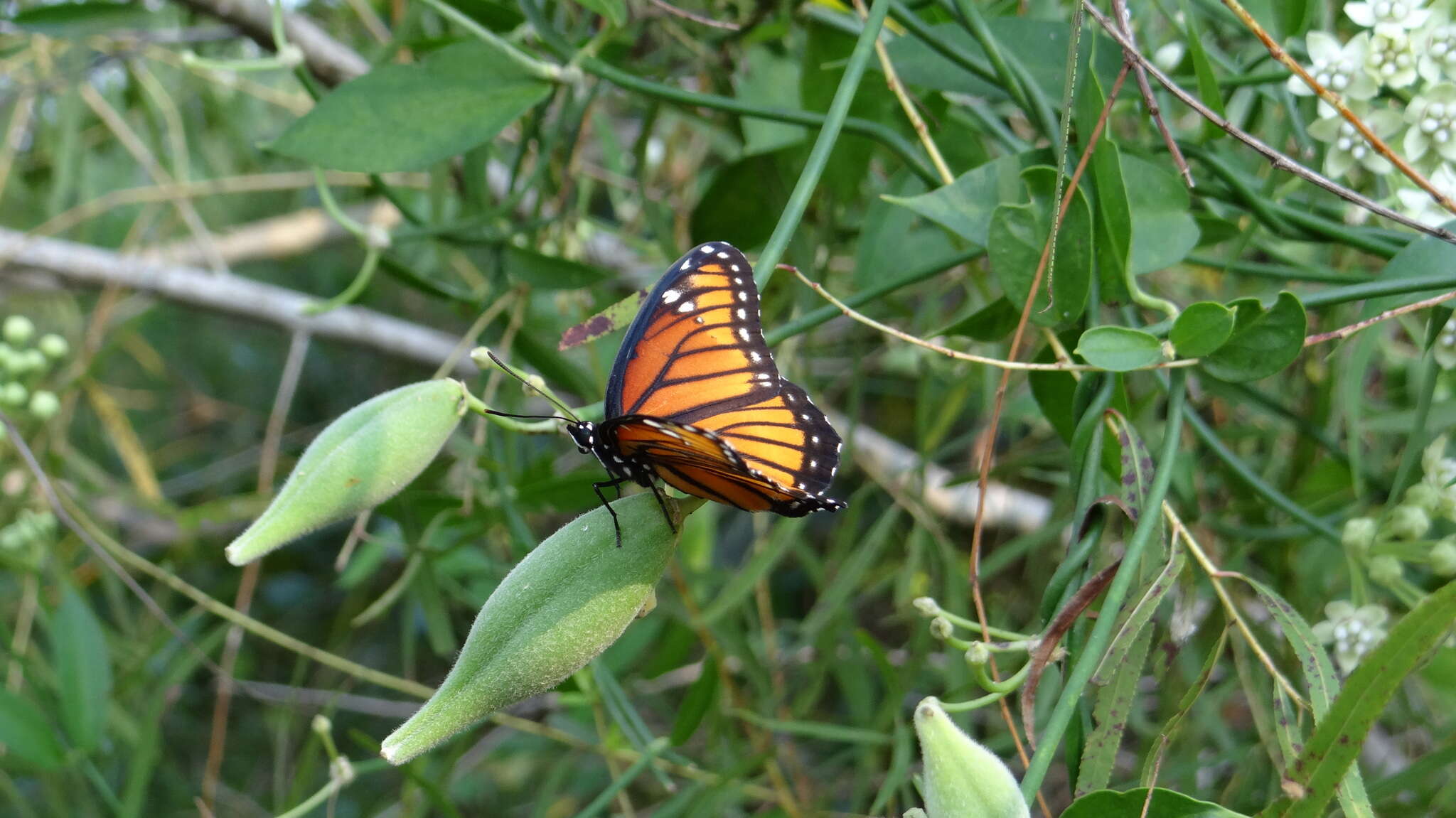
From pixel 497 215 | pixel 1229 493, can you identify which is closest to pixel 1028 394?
pixel 1229 493

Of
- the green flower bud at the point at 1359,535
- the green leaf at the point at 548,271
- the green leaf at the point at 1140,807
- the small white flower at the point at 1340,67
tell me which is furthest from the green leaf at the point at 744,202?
the green leaf at the point at 1140,807

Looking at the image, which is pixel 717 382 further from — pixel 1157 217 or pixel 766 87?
pixel 766 87

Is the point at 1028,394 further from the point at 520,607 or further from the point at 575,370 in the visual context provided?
the point at 520,607

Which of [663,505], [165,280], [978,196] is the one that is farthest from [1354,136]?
[165,280]

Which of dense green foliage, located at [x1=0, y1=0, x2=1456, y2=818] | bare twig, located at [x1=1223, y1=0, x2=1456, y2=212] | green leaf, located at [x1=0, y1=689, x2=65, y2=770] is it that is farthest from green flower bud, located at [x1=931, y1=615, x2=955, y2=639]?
green leaf, located at [x1=0, y1=689, x2=65, y2=770]

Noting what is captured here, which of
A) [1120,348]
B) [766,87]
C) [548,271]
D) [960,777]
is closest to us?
[960,777]
